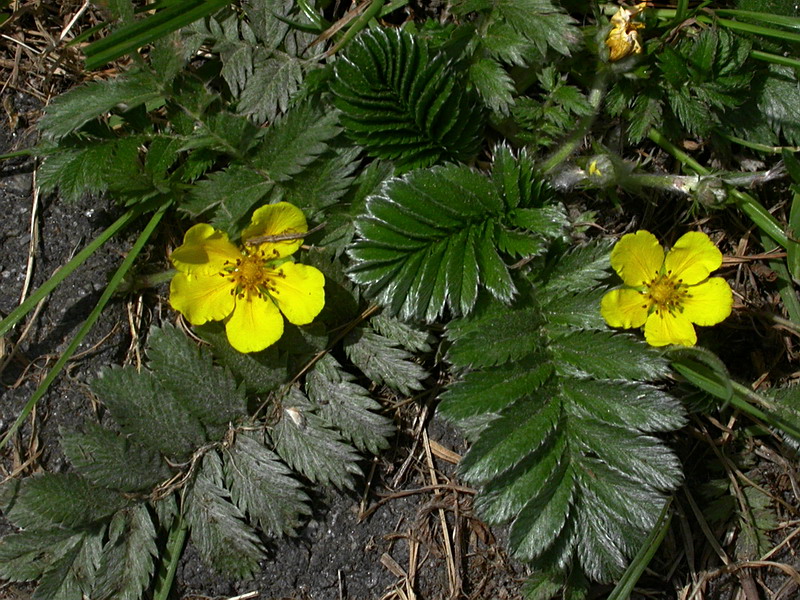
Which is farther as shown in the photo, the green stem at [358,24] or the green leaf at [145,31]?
the green stem at [358,24]

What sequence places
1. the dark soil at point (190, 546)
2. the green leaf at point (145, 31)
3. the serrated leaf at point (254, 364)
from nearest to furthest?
the green leaf at point (145, 31), the serrated leaf at point (254, 364), the dark soil at point (190, 546)

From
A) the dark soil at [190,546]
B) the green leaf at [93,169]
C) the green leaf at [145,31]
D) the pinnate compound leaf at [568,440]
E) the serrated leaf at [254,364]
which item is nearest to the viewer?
the green leaf at [145,31]

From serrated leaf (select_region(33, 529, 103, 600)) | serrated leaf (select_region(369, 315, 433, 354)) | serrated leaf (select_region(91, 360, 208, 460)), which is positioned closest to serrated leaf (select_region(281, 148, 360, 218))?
serrated leaf (select_region(369, 315, 433, 354))

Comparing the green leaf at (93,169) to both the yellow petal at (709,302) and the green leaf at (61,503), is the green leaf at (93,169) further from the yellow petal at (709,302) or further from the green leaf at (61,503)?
the yellow petal at (709,302)

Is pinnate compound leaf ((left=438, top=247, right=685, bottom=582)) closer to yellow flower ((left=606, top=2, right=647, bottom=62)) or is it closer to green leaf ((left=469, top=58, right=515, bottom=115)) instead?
green leaf ((left=469, top=58, right=515, bottom=115))

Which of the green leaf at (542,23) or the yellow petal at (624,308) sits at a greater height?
→ the green leaf at (542,23)

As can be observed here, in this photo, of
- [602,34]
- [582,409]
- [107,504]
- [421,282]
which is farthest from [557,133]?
[107,504]

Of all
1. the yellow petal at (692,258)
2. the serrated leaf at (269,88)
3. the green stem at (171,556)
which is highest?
the serrated leaf at (269,88)

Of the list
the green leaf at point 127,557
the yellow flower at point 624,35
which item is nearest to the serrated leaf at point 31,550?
the green leaf at point 127,557

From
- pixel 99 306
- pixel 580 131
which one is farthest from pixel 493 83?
pixel 99 306

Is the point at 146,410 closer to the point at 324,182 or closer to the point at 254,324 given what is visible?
the point at 254,324
